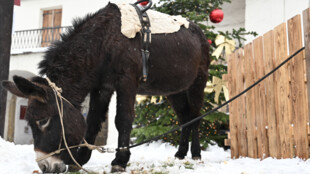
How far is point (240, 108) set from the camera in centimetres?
532

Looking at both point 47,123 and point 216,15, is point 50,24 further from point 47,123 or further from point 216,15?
point 47,123

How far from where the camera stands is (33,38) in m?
16.6

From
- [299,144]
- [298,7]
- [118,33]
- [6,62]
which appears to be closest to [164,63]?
[118,33]

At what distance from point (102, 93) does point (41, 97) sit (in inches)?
31.5

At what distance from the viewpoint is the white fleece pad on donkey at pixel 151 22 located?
4027 millimetres

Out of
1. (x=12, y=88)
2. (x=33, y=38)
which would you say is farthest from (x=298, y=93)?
(x=33, y=38)

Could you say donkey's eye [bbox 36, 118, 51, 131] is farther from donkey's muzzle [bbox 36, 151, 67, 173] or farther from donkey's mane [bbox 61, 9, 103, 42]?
donkey's mane [bbox 61, 9, 103, 42]

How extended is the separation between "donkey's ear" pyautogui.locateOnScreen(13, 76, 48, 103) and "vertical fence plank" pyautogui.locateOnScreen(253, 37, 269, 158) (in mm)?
2819

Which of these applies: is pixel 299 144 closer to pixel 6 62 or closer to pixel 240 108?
pixel 240 108

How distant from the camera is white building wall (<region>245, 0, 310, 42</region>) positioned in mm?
11312

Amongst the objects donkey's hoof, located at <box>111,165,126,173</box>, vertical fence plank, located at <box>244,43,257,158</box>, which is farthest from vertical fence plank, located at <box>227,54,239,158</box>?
donkey's hoof, located at <box>111,165,126,173</box>

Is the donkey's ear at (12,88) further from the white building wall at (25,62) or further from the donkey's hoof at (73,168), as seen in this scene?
the white building wall at (25,62)

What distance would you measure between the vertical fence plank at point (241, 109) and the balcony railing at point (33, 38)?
1198cm

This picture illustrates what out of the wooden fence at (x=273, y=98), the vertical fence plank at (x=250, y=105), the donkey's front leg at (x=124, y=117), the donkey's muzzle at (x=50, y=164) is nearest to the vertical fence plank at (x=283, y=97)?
the wooden fence at (x=273, y=98)
